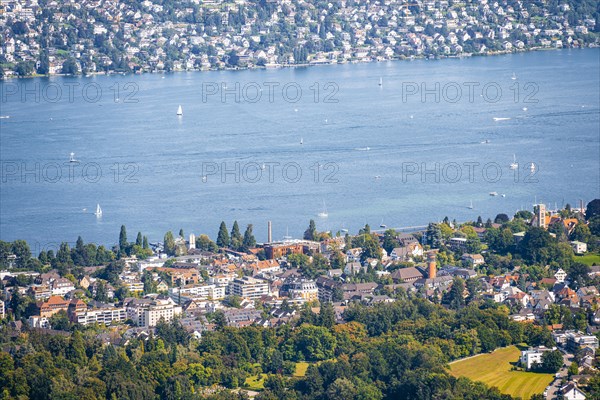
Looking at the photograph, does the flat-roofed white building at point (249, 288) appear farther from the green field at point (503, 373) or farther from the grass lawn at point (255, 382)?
the green field at point (503, 373)

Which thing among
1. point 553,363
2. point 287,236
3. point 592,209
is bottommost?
point 553,363

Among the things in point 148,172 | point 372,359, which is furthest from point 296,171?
point 372,359

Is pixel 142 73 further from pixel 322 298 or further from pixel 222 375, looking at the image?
pixel 222 375

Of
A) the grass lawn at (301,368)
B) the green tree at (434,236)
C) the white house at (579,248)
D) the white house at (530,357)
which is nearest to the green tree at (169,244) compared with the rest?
the green tree at (434,236)

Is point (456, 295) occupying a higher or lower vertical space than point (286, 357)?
higher

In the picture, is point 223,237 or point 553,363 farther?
point 223,237

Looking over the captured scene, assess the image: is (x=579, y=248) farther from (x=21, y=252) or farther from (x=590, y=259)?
(x=21, y=252)

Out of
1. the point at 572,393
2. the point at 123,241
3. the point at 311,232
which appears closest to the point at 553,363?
the point at 572,393
